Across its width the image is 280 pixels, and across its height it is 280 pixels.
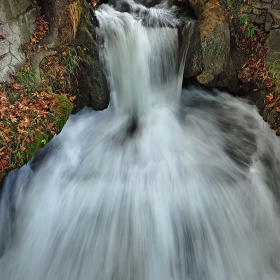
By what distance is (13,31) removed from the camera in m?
4.80

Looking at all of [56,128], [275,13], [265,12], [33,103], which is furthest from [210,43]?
[33,103]

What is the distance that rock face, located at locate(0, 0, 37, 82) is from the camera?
15.4 ft

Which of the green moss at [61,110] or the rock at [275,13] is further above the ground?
the rock at [275,13]

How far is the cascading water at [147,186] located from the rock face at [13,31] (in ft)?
5.11

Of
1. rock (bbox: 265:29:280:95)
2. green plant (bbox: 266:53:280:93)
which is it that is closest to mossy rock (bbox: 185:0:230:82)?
rock (bbox: 265:29:280:95)

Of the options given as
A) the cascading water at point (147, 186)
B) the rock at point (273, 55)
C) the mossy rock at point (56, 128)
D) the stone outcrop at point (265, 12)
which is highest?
the stone outcrop at point (265, 12)

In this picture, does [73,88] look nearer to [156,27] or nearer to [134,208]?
[156,27]

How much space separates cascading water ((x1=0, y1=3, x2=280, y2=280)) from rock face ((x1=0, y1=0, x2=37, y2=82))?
1.56 m

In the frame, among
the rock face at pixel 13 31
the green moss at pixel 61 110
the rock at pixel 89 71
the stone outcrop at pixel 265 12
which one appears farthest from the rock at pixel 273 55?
the rock face at pixel 13 31

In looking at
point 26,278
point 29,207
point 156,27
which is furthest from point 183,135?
point 26,278

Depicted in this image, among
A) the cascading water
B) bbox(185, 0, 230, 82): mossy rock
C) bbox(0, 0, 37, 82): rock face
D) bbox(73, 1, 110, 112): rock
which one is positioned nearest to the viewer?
the cascading water

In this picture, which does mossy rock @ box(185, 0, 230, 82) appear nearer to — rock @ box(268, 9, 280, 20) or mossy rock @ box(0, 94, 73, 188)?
rock @ box(268, 9, 280, 20)

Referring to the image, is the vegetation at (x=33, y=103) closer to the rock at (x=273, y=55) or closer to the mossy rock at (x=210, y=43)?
the mossy rock at (x=210, y=43)

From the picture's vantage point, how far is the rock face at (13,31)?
468 cm
